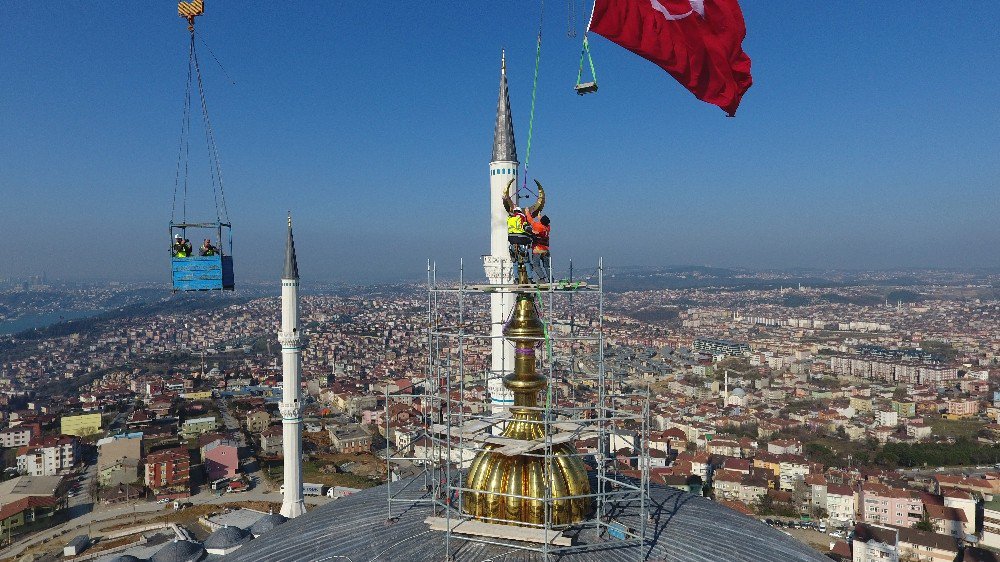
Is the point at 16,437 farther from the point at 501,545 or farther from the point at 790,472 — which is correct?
the point at 501,545

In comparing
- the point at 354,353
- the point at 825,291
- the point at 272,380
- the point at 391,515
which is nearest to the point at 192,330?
the point at 354,353

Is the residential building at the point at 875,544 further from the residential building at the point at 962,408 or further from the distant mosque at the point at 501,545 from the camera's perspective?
the residential building at the point at 962,408

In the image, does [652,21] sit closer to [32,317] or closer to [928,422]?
[928,422]

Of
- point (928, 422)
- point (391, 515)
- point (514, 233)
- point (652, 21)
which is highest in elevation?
point (652, 21)

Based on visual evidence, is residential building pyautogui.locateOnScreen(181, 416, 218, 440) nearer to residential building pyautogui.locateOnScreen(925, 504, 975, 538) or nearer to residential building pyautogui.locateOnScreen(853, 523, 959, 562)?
residential building pyautogui.locateOnScreen(853, 523, 959, 562)

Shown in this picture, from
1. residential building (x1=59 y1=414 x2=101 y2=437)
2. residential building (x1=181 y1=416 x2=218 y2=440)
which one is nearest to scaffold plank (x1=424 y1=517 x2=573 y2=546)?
residential building (x1=181 y1=416 x2=218 y2=440)
